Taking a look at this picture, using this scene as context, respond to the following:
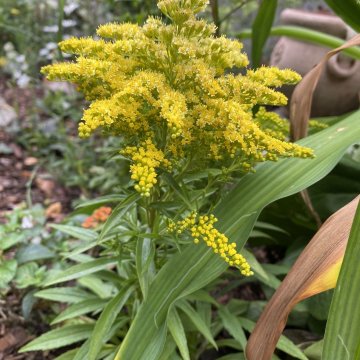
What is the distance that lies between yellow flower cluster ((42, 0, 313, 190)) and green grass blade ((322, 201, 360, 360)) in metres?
0.23

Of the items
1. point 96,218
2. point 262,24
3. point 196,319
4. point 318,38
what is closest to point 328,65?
point 318,38

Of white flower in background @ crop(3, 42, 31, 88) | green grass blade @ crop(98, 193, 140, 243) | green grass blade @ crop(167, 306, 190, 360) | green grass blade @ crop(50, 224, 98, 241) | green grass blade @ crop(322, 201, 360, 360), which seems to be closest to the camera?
green grass blade @ crop(322, 201, 360, 360)

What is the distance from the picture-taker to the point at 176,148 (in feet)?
3.12

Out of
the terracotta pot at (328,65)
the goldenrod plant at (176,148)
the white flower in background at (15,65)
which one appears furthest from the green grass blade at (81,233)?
the white flower in background at (15,65)

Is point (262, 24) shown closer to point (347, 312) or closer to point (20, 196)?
point (347, 312)

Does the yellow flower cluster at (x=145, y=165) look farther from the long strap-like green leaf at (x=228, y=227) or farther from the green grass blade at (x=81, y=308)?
the green grass blade at (x=81, y=308)

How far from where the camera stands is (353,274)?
85cm

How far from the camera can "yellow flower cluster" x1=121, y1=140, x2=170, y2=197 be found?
32.5 inches

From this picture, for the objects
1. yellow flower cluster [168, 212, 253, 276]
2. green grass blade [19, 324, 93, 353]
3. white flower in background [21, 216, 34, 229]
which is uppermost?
yellow flower cluster [168, 212, 253, 276]

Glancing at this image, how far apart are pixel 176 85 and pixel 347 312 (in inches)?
20.0

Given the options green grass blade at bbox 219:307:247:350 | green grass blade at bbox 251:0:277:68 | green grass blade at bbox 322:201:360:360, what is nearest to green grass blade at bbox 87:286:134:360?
green grass blade at bbox 219:307:247:350

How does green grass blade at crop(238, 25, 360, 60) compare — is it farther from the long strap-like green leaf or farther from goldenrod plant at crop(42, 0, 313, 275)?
goldenrod plant at crop(42, 0, 313, 275)

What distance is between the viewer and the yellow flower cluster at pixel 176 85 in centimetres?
90

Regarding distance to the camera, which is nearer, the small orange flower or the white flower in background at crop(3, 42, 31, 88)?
the small orange flower
